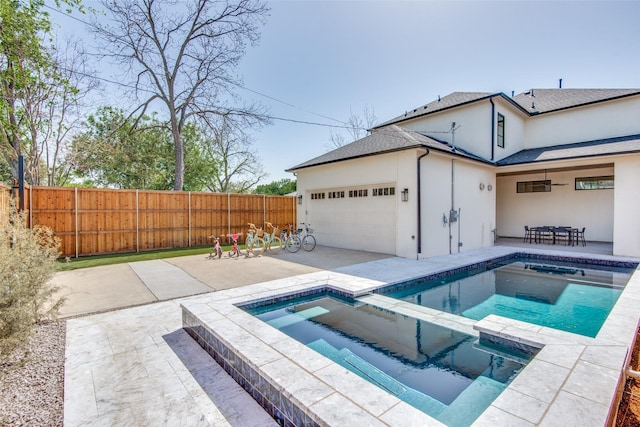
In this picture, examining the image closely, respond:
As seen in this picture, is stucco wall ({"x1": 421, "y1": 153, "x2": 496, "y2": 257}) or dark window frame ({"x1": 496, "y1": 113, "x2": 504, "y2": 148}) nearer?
stucco wall ({"x1": 421, "y1": 153, "x2": 496, "y2": 257})

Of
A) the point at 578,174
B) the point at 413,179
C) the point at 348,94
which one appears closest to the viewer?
the point at 413,179

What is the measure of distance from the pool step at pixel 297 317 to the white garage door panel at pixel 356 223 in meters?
5.03

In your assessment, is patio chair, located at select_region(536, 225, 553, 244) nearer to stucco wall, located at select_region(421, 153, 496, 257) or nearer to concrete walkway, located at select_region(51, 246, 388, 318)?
stucco wall, located at select_region(421, 153, 496, 257)

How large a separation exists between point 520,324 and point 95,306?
637cm

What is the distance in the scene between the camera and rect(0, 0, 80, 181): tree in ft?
32.1

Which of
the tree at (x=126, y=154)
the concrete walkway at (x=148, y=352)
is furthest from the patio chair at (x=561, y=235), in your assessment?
the tree at (x=126, y=154)

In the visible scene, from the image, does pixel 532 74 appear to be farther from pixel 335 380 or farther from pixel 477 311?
pixel 335 380

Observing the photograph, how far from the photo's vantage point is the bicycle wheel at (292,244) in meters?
10.5

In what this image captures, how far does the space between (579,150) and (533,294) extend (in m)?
7.82

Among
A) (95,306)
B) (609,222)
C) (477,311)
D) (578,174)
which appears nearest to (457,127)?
(578,174)

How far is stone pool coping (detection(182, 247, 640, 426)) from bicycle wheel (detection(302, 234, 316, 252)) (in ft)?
19.9

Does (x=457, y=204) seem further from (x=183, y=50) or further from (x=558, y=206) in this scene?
(x=183, y=50)

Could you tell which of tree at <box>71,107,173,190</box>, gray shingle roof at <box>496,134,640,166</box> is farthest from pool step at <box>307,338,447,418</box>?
tree at <box>71,107,173,190</box>

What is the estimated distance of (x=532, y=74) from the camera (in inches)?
559
